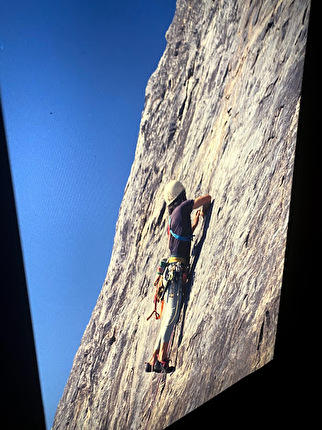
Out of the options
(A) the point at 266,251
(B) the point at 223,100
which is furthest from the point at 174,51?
(A) the point at 266,251

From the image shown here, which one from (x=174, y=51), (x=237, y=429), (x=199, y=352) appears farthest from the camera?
(x=237, y=429)

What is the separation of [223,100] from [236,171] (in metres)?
0.53

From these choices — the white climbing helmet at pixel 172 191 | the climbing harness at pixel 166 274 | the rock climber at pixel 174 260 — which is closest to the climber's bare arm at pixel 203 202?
the rock climber at pixel 174 260

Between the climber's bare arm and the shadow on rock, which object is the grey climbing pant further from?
the climber's bare arm

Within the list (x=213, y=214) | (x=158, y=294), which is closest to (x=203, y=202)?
(x=213, y=214)

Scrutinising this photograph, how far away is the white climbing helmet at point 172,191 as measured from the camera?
3480 millimetres

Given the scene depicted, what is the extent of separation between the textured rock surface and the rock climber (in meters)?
0.07

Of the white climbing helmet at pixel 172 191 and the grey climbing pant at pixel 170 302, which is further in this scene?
the white climbing helmet at pixel 172 191

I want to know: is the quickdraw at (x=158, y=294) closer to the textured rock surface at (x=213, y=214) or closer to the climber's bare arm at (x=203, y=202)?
the textured rock surface at (x=213, y=214)

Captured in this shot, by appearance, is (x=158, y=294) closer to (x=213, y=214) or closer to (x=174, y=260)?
(x=174, y=260)

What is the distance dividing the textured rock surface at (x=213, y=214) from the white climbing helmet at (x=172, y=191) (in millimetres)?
61

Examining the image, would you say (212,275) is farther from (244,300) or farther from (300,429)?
(300,429)

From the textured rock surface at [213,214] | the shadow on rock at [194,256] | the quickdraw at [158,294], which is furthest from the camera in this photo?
the shadow on rock at [194,256]

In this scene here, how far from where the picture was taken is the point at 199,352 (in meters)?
3.47
